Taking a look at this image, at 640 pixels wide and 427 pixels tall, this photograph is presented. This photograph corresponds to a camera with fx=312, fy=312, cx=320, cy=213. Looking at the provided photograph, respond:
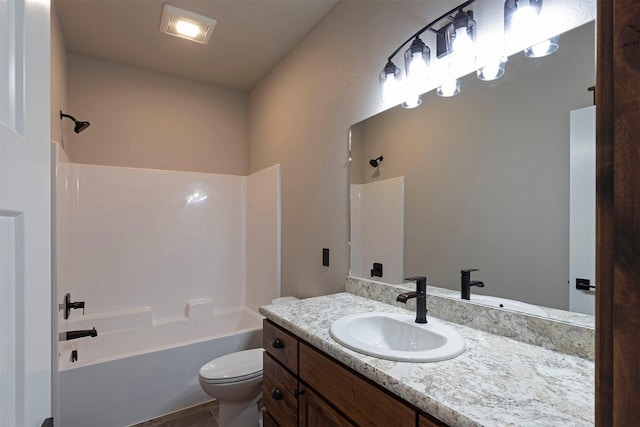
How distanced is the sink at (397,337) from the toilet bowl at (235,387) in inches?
34.7

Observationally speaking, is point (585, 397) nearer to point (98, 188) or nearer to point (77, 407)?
point (77, 407)

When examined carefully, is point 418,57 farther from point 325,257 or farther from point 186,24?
point 186,24

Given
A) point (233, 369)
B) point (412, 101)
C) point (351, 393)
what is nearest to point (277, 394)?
point (351, 393)

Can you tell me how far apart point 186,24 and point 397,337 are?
7.51 ft

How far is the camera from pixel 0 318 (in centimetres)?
44

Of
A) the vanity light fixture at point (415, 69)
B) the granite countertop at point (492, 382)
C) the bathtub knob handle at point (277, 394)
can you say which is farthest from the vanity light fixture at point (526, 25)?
the bathtub knob handle at point (277, 394)

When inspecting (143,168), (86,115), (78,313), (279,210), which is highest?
(86,115)

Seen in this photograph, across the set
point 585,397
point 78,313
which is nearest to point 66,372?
point 78,313

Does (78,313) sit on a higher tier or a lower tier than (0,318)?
lower

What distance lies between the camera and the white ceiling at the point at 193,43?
6.31 ft

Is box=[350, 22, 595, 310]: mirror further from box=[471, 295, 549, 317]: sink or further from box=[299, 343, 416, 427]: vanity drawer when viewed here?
box=[299, 343, 416, 427]: vanity drawer

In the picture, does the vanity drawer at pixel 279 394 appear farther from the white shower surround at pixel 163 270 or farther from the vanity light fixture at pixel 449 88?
the vanity light fixture at pixel 449 88

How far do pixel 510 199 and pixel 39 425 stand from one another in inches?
55.1

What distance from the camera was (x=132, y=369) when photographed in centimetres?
203
